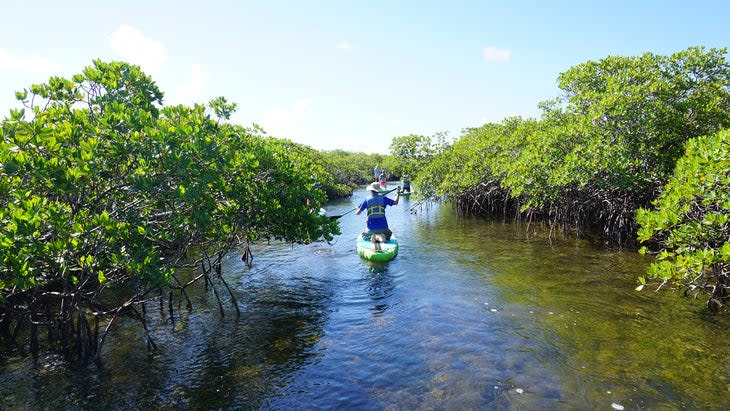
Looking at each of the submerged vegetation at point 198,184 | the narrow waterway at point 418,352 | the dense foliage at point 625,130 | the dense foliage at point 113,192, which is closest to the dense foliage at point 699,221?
the submerged vegetation at point 198,184

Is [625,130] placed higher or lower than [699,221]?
higher

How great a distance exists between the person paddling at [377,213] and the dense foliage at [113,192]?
3.96 meters

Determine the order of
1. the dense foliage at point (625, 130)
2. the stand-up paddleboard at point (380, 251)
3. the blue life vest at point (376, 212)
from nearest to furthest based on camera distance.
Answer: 1. the dense foliage at point (625, 130)
2. the blue life vest at point (376, 212)
3. the stand-up paddleboard at point (380, 251)

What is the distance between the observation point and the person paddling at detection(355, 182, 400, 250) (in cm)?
1302

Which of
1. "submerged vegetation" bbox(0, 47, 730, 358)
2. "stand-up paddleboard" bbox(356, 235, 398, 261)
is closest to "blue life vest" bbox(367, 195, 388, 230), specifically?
"stand-up paddleboard" bbox(356, 235, 398, 261)

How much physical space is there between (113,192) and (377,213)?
807 centimetres

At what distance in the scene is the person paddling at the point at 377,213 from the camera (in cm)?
1302

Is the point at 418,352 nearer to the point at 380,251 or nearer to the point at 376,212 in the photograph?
the point at 380,251

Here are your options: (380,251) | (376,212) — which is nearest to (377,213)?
(376,212)

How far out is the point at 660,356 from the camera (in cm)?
659

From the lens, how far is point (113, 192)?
21.9 ft

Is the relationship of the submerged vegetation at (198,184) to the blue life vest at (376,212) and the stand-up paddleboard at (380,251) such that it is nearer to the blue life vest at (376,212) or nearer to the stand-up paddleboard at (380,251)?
the blue life vest at (376,212)

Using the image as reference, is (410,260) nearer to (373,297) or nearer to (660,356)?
(373,297)

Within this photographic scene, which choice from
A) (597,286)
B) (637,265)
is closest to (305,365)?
(597,286)
